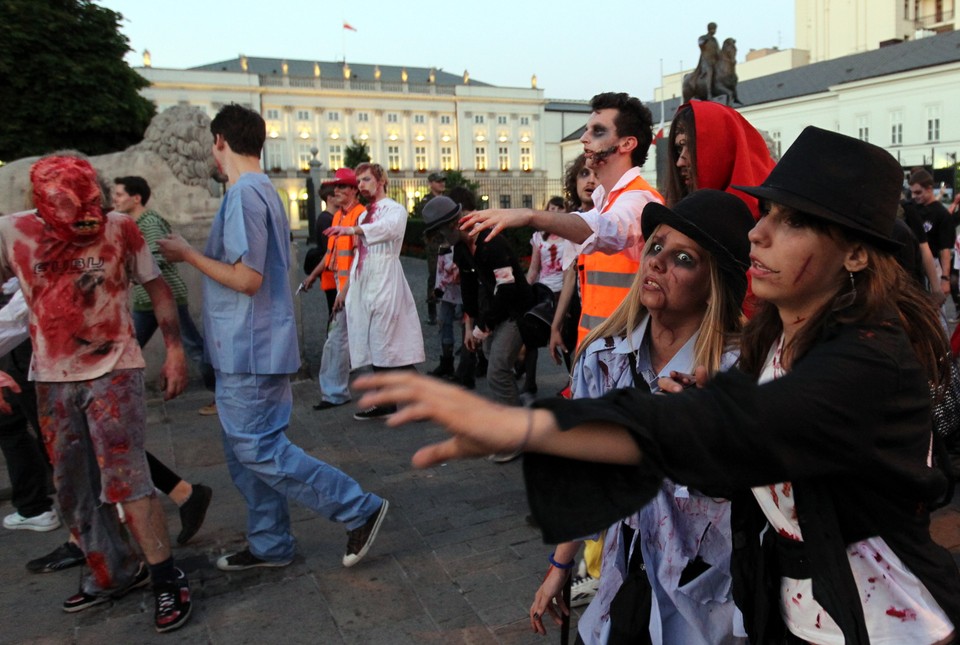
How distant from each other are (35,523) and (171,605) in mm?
1694

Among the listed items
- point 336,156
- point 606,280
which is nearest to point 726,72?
point 606,280

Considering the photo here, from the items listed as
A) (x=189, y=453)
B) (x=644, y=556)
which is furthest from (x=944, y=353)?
(x=189, y=453)

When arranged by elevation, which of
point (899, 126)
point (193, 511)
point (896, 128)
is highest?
point (899, 126)

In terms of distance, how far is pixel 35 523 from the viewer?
14.7 ft

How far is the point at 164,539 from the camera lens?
11.2 feet

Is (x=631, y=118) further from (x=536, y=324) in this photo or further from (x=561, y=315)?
(x=536, y=324)

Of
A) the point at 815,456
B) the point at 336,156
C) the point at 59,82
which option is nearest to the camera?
the point at 815,456

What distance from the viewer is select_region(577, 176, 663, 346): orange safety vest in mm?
3475

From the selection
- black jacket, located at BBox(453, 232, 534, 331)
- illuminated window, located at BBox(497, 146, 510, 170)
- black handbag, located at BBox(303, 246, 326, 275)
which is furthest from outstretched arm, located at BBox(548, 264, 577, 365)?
illuminated window, located at BBox(497, 146, 510, 170)

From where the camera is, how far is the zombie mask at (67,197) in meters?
3.19

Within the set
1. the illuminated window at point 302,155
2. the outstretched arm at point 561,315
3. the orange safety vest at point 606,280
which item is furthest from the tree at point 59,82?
the illuminated window at point 302,155

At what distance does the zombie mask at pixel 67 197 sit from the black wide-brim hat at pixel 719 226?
7.94ft

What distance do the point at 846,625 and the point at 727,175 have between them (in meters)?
2.46

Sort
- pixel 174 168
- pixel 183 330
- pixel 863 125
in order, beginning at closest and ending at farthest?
pixel 183 330
pixel 174 168
pixel 863 125
